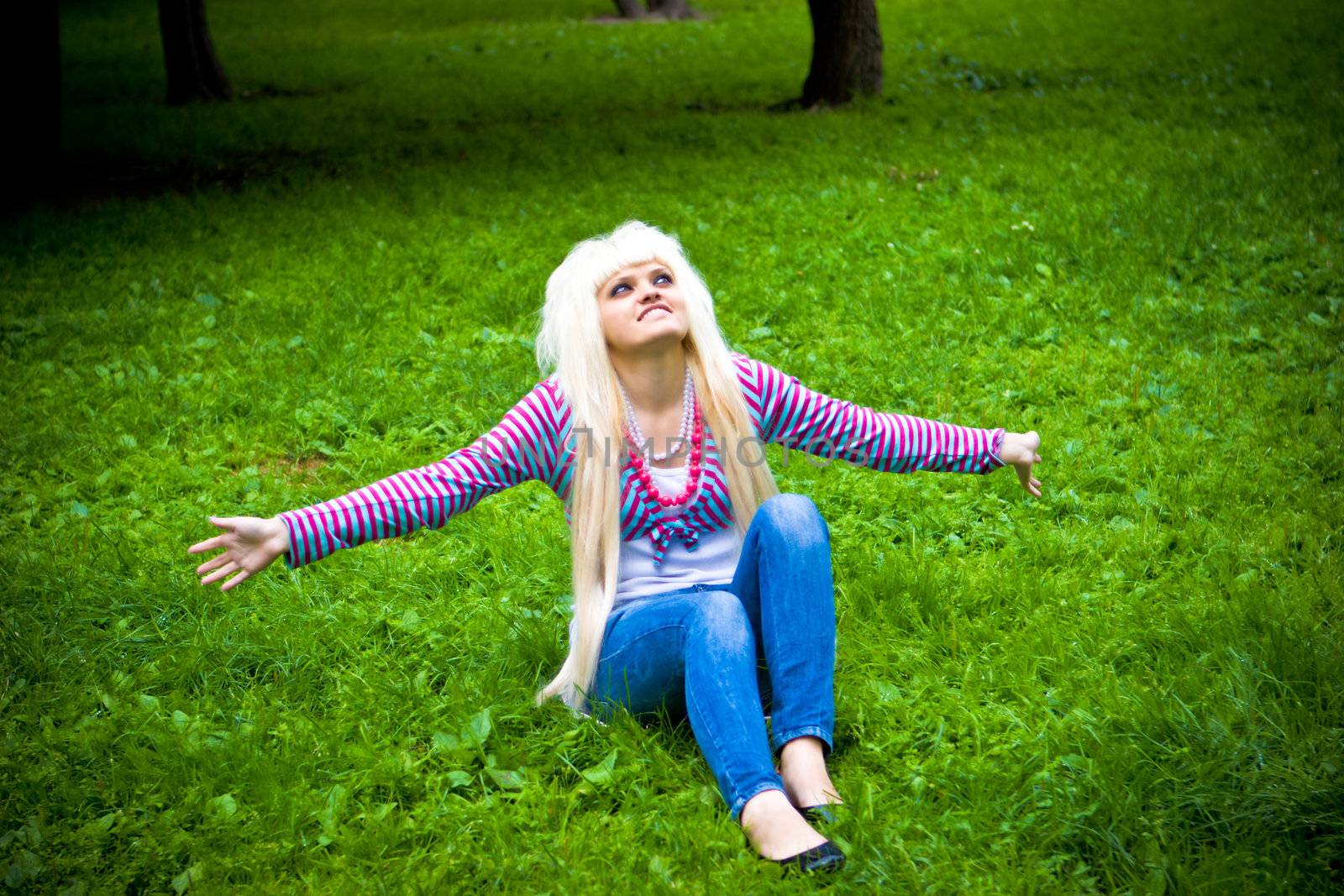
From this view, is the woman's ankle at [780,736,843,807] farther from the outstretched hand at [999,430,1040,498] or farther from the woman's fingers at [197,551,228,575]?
the woman's fingers at [197,551,228,575]

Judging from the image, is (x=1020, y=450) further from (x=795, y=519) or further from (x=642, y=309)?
(x=642, y=309)

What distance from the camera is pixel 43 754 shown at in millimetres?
3676

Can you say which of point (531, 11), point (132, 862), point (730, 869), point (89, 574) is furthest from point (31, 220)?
point (531, 11)

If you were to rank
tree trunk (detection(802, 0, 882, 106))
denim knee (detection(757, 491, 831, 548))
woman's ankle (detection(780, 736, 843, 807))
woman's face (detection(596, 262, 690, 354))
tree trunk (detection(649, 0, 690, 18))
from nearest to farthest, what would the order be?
woman's ankle (detection(780, 736, 843, 807)) → denim knee (detection(757, 491, 831, 548)) → woman's face (detection(596, 262, 690, 354)) → tree trunk (detection(802, 0, 882, 106)) → tree trunk (detection(649, 0, 690, 18))

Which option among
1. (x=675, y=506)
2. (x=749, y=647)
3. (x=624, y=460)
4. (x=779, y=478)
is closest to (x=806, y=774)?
(x=749, y=647)

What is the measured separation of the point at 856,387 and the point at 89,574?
3648 millimetres

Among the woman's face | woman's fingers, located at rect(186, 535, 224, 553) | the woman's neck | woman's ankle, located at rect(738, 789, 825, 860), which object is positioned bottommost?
woman's ankle, located at rect(738, 789, 825, 860)

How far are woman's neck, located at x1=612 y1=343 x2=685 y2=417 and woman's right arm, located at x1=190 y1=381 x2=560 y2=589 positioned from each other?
0.79ft

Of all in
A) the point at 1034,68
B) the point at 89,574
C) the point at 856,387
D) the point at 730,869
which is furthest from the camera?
the point at 1034,68

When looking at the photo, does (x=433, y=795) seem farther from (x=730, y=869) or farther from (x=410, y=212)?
(x=410, y=212)

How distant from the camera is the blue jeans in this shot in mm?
3125

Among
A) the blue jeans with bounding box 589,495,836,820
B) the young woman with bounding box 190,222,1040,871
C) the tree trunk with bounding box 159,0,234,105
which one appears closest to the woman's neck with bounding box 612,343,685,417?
the young woman with bounding box 190,222,1040,871

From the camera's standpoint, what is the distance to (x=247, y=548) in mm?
3115

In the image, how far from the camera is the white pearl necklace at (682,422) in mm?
3559
